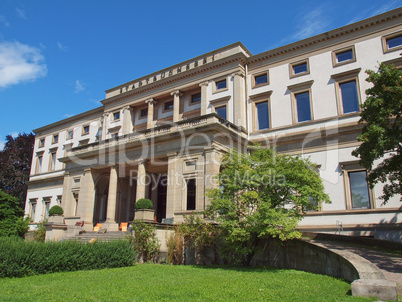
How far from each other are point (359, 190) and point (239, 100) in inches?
430

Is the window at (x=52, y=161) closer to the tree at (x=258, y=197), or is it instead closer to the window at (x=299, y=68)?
the window at (x=299, y=68)

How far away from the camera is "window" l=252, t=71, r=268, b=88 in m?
27.3

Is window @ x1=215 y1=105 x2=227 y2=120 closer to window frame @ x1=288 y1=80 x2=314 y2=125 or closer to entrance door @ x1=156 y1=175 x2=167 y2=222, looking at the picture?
window frame @ x1=288 y1=80 x2=314 y2=125

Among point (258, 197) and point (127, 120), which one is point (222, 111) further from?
point (258, 197)

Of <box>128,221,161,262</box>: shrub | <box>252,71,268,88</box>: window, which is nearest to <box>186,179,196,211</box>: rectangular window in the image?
<box>128,221,161,262</box>: shrub

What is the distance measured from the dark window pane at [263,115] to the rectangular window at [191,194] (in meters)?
7.63

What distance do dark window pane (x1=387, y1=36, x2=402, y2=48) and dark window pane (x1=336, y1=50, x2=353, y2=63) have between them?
7.97ft

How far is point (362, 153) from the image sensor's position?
1404 cm

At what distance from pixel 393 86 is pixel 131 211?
79.9ft

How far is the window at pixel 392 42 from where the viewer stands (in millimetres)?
22297

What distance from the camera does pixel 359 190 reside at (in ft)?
70.7

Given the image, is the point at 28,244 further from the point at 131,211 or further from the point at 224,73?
the point at 224,73

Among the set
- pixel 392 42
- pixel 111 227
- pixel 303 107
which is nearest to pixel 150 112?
pixel 111 227

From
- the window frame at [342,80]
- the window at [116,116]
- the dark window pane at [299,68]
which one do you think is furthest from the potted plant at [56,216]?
the window frame at [342,80]
